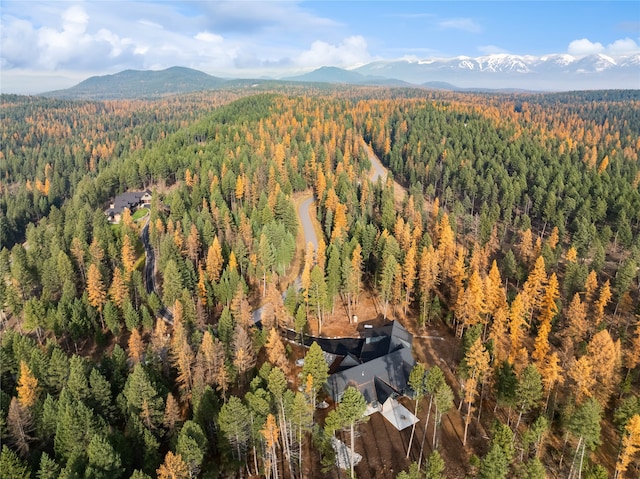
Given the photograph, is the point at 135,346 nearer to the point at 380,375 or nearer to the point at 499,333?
the point at 380,375

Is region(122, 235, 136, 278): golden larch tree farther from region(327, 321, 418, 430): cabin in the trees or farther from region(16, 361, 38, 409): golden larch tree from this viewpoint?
region(327, 321, 418, 430): cabin in the trees

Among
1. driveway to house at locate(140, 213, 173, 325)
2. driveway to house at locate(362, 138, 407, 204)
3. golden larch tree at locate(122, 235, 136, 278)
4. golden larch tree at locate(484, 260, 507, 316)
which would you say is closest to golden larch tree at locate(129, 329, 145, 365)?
driveway to house at locate(140, 213, 173, 325)

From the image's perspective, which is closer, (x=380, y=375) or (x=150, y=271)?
(x=380, y=375)

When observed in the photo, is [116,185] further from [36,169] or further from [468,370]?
[468,370]

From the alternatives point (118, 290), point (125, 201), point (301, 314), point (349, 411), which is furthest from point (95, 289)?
point (125, 201)

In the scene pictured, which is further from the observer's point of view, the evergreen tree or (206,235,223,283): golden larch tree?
(206,235,223,283): golden larch tree

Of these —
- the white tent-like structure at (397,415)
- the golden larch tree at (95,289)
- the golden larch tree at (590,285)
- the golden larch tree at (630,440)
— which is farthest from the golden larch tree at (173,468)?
the golden larch tree at (590,285)
